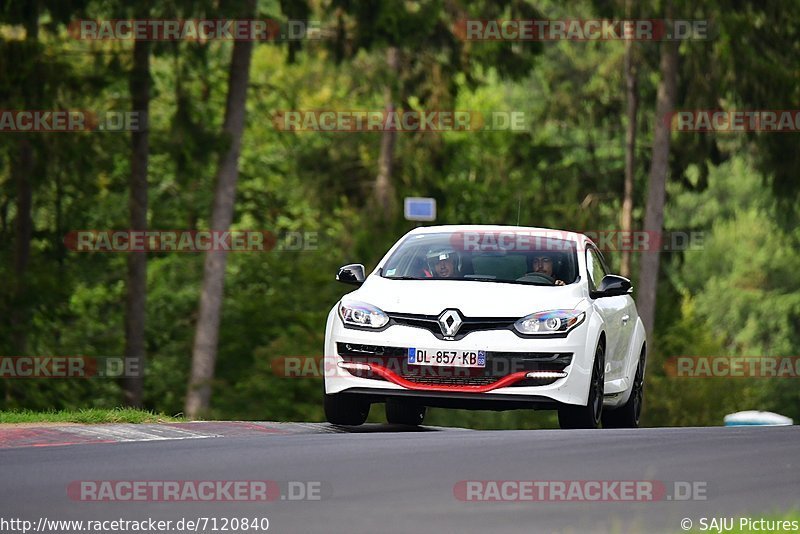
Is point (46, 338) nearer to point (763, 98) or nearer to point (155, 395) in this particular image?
point (155, 395)

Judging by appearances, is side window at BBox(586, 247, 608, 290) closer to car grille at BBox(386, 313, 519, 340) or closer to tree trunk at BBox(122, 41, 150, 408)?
car grille at BBox(386, 313, 519, 340)

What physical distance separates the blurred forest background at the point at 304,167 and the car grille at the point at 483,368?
1841 cm

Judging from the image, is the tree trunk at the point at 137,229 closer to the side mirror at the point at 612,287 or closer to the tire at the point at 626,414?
the tire at the point at 626,414

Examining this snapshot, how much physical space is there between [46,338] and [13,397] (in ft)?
21.7

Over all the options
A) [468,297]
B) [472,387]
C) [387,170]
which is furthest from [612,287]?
[387,170]

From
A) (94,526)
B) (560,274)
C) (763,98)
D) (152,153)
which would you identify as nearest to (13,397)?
(152,153)

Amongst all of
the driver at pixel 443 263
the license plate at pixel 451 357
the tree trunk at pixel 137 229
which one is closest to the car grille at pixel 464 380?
the license plate at pixel 451 357

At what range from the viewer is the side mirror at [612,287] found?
15.7 meters

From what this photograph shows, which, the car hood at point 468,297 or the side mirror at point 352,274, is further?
the side mirror at point 352,274

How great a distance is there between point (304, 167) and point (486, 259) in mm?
34568

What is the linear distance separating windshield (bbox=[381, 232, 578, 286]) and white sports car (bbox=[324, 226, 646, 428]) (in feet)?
0.05

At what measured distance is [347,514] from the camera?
943 centimetres

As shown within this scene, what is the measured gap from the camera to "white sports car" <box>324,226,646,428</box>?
1450cm

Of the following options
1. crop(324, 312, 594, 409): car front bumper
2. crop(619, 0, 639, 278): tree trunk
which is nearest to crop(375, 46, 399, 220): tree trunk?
crop(619, 0, 639, 278): tree trunk
